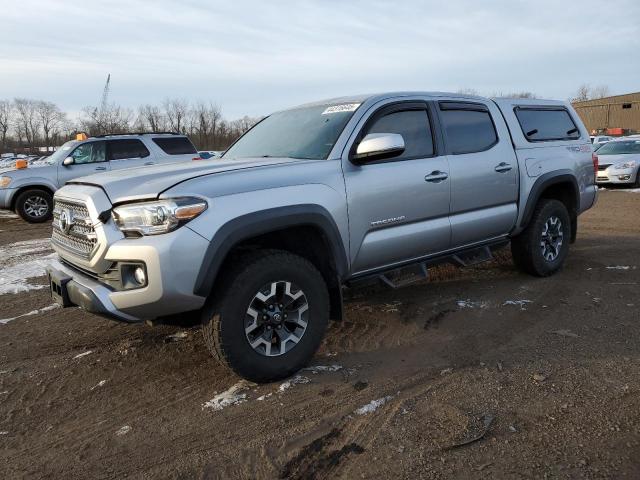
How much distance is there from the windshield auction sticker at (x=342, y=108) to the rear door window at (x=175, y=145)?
7.89 meters

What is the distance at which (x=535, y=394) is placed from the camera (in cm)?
301

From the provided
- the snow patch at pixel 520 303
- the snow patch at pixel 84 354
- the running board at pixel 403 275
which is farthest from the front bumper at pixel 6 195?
the snow patch at pixel 520 303

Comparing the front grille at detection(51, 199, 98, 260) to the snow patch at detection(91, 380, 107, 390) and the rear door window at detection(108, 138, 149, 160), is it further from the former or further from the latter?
the rear door window at detection(108, 138, 149, 160)

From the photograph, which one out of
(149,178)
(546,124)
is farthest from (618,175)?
(149,178)

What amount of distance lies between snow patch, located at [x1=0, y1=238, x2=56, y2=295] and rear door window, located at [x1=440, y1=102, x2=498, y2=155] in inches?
157

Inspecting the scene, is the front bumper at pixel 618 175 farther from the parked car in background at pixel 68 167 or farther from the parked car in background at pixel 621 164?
the parked car in background at pixel 68 167

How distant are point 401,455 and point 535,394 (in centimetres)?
105

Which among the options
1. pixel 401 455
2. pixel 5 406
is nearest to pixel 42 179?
pixel 5 406

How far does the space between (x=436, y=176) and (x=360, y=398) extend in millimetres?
1937

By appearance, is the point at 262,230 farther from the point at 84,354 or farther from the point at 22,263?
the point at 22,263

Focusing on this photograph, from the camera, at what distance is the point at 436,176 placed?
4.05 meters

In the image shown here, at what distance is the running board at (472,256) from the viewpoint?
15.0 ft

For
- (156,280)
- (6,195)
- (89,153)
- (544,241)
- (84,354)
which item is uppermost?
(89,153)

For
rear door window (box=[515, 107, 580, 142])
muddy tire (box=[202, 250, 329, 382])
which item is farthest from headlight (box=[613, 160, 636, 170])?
muddy tire (box=[202, 250, 329, 382])
